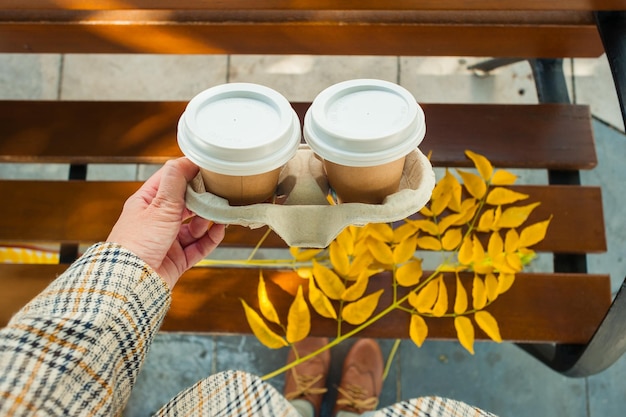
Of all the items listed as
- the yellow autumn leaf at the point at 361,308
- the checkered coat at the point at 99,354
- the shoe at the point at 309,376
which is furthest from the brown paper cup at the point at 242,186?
the shoe at the point at 309,376

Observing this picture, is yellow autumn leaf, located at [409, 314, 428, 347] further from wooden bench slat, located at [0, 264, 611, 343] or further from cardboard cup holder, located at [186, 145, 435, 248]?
cardboard cup holder, located at [186, 145, 435, 248]

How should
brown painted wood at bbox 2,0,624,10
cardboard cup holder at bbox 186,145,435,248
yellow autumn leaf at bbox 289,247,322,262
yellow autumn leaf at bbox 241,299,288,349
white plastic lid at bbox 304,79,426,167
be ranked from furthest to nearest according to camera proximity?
1. yellow autumn leaf at bbox 289,247,322,262
2. yellow autumn leaf at bbox 241,299,288,349
3. brown painted wood at bbox 2,0,624,10
4. cardboard cup holder at bbox 186,145,435,248
5. white plastic lid at bbox 304,79,426,167

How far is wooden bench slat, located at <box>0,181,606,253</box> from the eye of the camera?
126cm

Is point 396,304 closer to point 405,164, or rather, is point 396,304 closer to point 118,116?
point 405,164

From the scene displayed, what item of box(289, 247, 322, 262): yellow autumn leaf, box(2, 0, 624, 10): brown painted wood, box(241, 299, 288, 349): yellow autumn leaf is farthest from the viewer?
box(289, 247, 322, 262): yellow autumn leaf

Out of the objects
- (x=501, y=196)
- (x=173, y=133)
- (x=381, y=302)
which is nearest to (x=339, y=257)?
(x=381, y=302)

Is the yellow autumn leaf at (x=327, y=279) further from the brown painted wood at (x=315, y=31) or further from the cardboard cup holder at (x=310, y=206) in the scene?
the brown painted wood at (x=315, y=31)

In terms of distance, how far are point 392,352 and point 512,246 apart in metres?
0.66

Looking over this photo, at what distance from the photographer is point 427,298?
1184 millimetres

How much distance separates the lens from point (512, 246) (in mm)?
1200

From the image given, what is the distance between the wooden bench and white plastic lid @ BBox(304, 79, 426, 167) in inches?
20.0

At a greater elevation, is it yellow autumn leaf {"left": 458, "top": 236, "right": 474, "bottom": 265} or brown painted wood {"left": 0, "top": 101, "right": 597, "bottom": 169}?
brown painted wood {"left": 0, "top": 101, "right": 597, "bottom": 169}

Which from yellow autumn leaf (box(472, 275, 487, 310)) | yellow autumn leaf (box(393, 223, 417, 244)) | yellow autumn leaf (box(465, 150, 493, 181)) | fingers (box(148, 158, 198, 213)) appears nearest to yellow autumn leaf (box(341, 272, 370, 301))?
Answer: yellow autumn leaf (box(393, 223, 417, 244))

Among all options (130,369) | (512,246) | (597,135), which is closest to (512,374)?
(512,246)
